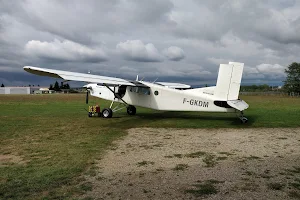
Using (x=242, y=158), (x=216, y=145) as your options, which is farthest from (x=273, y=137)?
(x=242, y=158)

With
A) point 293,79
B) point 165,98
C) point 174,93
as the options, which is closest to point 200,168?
point 174,93

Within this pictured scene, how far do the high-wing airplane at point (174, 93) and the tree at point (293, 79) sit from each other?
2819 inches

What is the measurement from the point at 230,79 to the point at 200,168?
26.1 ft

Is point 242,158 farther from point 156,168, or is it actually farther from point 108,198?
point 108,198

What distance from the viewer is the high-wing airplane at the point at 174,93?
1297 centimetres

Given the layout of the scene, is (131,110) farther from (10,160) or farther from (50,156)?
(10,160)

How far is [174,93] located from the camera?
15.0 metres

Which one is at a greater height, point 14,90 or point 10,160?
point 10,160

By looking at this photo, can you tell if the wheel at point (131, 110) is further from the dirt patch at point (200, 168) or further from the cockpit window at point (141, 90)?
the dirt patch at point (200, 168)

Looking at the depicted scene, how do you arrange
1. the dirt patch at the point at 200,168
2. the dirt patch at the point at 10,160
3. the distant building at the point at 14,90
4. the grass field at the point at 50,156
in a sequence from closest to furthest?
1. the dirt patch at the point at 200,168
2. the grass field at the point at 50,156
3. the dirt patch at the point at 10,160
4. the distant building at the point at 14,90

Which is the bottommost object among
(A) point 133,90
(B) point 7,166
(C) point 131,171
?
(B) point 7,166

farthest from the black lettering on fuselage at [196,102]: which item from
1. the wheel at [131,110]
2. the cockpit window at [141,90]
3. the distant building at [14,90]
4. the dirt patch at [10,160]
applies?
the distant building at [14,90]

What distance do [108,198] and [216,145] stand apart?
5191mm

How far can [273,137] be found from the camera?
396 inches
